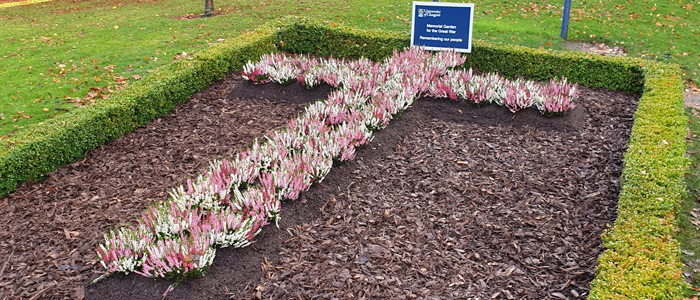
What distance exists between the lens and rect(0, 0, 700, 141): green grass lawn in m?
9.21

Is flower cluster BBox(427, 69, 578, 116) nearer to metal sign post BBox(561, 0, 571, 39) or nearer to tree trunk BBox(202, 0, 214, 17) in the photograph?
metal sign post BBox(561, 0, 571, 39)

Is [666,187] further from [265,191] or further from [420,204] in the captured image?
[265,191]

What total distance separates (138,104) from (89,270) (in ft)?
11.3

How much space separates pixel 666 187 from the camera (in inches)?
215

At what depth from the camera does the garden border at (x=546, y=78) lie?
4.42 m

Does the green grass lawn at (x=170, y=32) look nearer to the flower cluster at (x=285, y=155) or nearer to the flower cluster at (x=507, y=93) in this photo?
the flower cluster at (x=285, y=155)

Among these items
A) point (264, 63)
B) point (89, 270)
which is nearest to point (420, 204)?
point (89, 270)

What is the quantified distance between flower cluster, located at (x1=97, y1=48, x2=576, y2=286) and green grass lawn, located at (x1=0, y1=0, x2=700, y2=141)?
314 cm

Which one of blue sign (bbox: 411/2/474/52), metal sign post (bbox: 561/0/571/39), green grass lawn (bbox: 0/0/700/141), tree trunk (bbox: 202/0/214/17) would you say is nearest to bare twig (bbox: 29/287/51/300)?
green grass lawn (bbox: 0/0/700/141)

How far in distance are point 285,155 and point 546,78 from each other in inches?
231

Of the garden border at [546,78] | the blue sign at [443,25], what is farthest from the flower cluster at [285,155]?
the garden border at [546,78]

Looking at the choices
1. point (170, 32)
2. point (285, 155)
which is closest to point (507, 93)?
point (285, 155)

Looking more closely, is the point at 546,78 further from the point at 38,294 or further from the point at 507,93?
the point at 38,294

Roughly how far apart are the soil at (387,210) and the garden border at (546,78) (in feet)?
1.05
